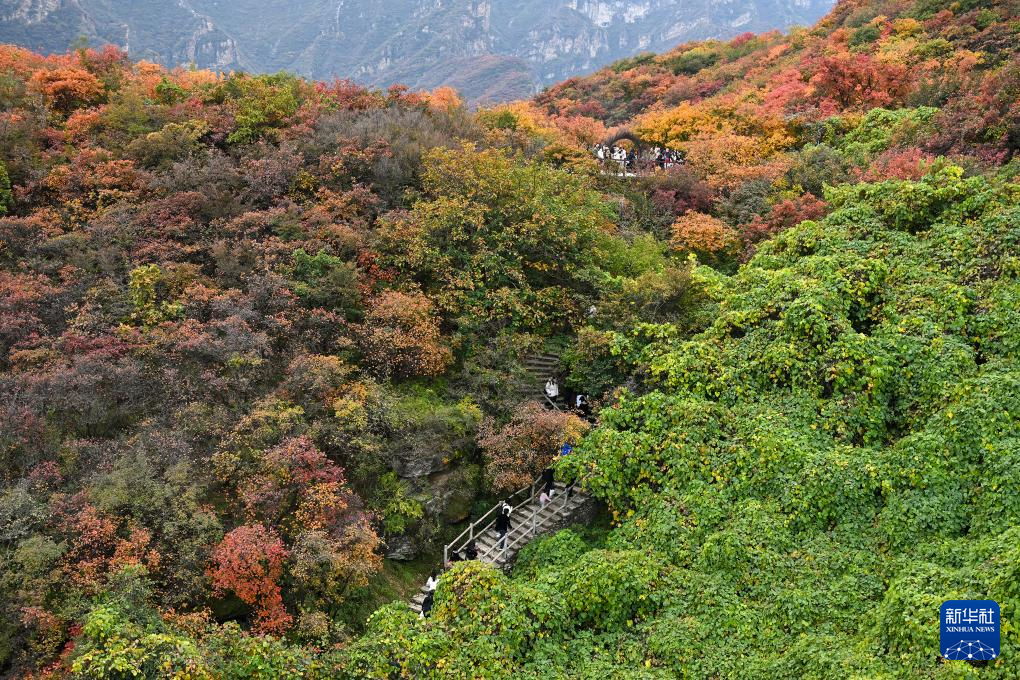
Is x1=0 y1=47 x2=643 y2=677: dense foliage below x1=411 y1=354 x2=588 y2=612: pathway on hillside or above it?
above

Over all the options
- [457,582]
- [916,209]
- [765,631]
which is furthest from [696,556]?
[916,209]

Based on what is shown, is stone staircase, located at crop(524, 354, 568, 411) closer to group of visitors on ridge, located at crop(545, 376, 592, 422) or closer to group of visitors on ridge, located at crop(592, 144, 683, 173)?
group of visitors on ridge, located at crop(545, 376, 592, 422)

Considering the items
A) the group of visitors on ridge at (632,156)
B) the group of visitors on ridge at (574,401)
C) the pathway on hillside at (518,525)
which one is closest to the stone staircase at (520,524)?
the pathway on hillside at (518,525)

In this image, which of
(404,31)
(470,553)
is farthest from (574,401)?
(404,31)

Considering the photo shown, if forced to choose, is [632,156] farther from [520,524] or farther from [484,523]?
[484,523]

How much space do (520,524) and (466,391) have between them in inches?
172

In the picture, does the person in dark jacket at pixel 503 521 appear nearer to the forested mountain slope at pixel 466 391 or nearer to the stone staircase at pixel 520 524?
the stone staircase at pixel 520 524

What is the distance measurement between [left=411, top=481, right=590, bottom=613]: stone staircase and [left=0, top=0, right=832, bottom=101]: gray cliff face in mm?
44398

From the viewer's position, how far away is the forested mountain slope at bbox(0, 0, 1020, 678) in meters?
13.9

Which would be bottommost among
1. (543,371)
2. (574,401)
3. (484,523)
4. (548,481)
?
(484,523)

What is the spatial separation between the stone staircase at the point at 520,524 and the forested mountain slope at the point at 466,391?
67 centimetres

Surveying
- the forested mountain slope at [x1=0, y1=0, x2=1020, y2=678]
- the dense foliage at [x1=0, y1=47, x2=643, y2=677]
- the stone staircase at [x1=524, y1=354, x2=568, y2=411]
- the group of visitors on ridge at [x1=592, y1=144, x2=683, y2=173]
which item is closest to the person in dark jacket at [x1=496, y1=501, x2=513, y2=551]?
the dense foliage at [x1=0, y1=47, x2=643, y2=677]

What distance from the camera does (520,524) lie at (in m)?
20.3

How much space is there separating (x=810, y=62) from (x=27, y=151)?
4465cm
